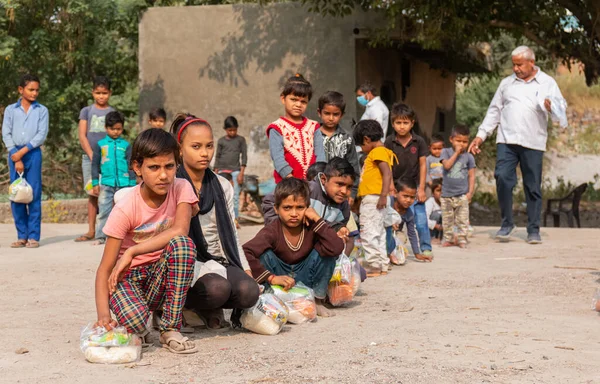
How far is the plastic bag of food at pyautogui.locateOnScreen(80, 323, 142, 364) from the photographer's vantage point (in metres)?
4.40

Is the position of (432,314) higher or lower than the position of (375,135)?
lower

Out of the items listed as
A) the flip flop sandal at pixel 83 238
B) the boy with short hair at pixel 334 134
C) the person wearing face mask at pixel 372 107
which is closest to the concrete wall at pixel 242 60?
the person wearing face mask at pixel 372 107

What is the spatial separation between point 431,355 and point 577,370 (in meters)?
0.68

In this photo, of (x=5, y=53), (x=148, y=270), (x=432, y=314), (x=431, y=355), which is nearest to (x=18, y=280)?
(x=148, y=270)

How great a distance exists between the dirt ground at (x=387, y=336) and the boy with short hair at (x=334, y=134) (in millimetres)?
1019

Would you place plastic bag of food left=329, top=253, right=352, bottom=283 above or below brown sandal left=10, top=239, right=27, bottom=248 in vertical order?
above

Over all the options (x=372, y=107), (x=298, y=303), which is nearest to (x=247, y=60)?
(x=372, y=107)

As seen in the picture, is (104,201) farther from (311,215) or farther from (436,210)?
(311,215)

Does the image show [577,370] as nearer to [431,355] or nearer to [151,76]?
[431,355]

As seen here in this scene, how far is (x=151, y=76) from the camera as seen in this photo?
15.6 meters

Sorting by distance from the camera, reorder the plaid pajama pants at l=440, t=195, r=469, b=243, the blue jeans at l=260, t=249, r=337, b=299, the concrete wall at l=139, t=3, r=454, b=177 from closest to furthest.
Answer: the blue jeans at l=260, t=249, r=337, b=299
the plaid pajama pants at l=440, t=195, r=469, b=243
the concrete wall at l=139, t=3, r=454, b=177

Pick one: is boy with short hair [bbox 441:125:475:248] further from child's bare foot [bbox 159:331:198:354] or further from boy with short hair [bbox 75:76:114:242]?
child's bare foot [bbox 159:331:198:354]

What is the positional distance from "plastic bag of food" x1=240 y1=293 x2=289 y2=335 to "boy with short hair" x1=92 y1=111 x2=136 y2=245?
15.4 feet

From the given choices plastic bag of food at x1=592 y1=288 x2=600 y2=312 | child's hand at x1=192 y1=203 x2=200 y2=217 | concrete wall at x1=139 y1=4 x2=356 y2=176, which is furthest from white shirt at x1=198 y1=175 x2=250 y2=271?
concrete wall at x1=139 y1=4 x2=356 y2=176
